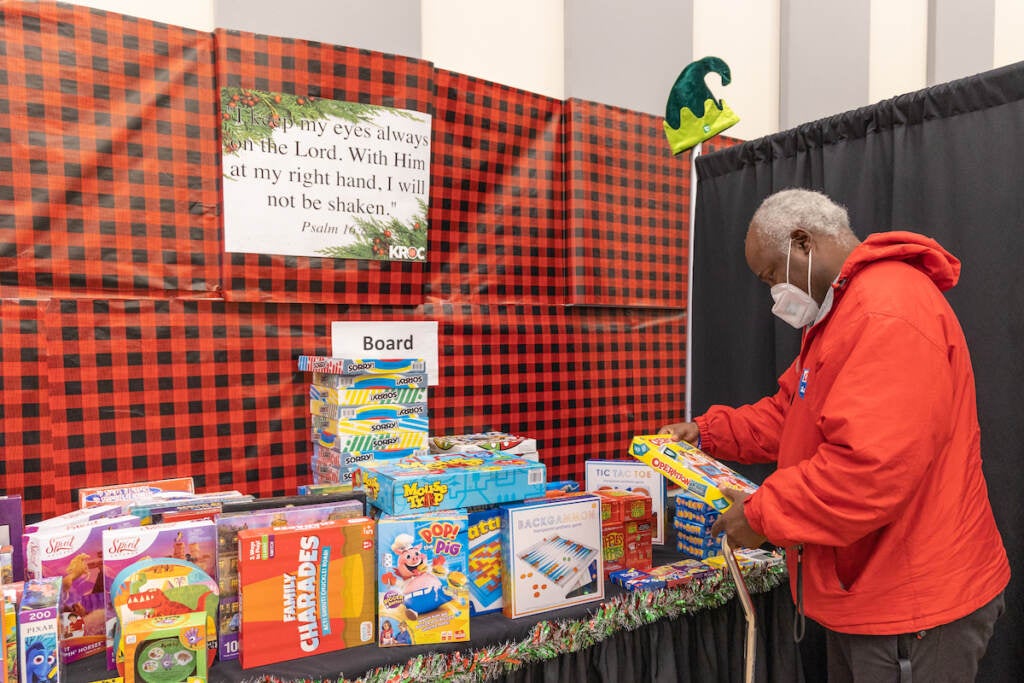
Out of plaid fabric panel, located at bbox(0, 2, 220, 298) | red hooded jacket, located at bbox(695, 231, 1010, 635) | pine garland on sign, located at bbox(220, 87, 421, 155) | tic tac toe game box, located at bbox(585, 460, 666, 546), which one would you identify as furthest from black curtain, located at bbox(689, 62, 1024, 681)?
plaid fabric panel, located at bbox(0, 2, 220, 298)

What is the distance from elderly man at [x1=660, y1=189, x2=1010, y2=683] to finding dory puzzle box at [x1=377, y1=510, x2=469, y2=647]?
65 centimetres

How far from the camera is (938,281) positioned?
159 centimetres

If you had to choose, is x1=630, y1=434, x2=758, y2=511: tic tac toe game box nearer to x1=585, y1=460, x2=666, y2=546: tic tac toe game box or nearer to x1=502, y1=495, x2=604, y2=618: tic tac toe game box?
x1=502, y1=495, x2=604, y2=618: tic tac toe game box

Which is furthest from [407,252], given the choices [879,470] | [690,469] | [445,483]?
[879,470]

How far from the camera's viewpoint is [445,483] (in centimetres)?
165

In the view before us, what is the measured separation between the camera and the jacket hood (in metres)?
1.50

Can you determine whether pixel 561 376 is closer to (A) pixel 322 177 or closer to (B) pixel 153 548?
(A) pixel 322 177

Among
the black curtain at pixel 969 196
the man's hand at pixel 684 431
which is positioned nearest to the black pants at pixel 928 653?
the black curtain at pixel 969 196

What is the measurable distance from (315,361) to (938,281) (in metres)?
1.73

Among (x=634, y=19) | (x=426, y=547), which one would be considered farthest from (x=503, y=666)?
(x=634, y=19)

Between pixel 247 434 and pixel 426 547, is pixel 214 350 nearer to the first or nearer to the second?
pixel 247 434

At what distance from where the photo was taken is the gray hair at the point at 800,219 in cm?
166

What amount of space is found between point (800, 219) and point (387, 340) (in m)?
1.39

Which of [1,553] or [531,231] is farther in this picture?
[531,231]
